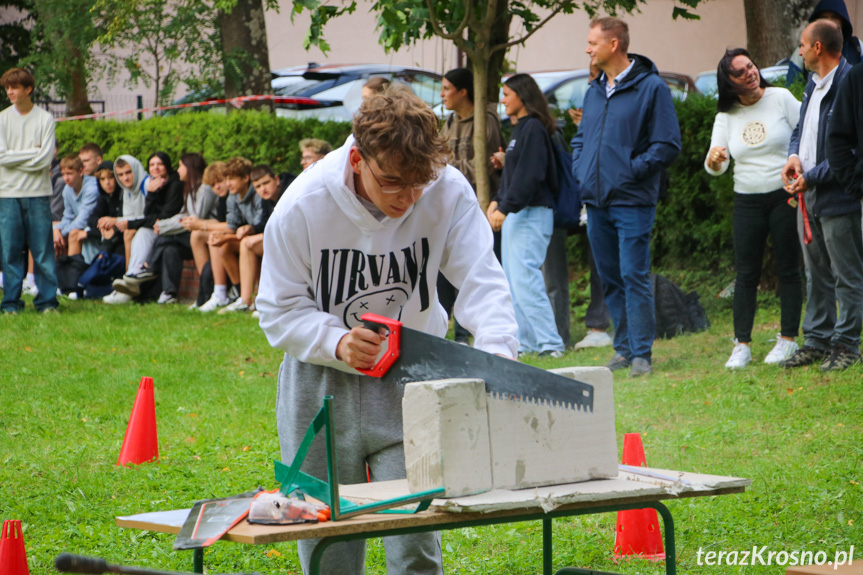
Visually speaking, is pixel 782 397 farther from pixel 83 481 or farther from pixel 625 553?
pixel 83 481

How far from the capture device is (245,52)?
571 inches

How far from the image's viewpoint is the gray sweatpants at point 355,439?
3.37 meters

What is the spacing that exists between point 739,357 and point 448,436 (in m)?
5.26

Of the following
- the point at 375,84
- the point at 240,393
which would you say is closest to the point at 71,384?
the point at 240,393

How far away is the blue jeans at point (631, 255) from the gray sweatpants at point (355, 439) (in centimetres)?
443

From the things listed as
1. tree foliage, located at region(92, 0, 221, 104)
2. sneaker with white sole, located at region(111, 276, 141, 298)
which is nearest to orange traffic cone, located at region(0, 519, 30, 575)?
sneaker with white sole, located at region(111, 276, 141, 298)

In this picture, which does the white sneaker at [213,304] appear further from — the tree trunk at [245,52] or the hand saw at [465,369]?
the hand saw at [465,369]

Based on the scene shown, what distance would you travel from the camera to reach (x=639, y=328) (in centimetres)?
757

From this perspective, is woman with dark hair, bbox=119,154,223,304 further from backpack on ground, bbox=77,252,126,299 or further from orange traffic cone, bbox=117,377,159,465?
orange traffic cone, bbox=117,377,159,465

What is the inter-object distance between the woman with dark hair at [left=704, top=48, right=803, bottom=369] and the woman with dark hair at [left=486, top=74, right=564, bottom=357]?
1.47 metres

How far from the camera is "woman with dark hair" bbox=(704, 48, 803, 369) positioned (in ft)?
24.4

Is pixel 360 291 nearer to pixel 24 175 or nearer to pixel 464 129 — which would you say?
pixel 464 129

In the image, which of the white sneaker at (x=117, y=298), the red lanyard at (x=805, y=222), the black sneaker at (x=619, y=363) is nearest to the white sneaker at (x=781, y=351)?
the red lanyard at (x=805, y=222)

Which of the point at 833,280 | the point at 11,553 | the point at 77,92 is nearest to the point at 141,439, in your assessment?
the point at 11,553
